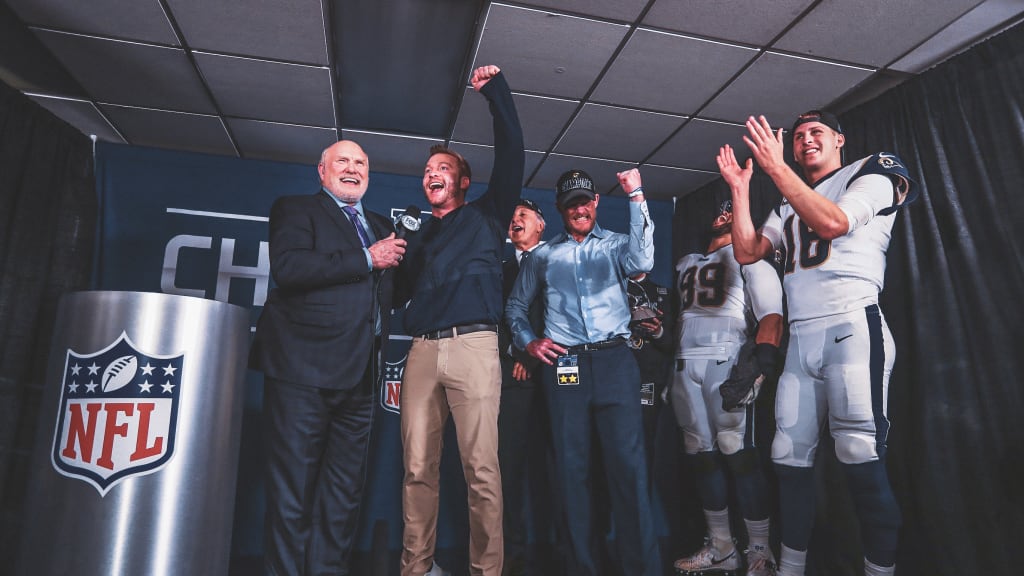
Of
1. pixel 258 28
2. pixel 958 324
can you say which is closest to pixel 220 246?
pixel 258 28

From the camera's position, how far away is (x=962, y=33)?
2.44 metres

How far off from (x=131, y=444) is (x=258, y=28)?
1.92 metres

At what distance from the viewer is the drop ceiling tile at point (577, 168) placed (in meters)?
3.89

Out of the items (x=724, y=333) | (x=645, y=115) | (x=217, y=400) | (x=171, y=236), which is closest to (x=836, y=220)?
(x=724, y=333)

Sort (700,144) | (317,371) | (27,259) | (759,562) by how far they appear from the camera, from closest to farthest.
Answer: (317,371), (759,562), (27,259), (700,144)

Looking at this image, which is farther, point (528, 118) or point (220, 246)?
point (220, 246)

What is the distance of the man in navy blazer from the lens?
1.83m

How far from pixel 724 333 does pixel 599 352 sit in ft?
3.67

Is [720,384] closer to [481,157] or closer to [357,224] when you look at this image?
[357,224]

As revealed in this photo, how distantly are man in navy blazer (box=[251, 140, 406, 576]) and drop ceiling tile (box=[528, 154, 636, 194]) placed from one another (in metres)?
2.15

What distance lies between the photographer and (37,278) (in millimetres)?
3047

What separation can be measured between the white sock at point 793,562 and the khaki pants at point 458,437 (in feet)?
4.23

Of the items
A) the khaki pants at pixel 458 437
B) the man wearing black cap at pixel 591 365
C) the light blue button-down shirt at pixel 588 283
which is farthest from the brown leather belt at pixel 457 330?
the light blue button-down shirt at pixel 588 283

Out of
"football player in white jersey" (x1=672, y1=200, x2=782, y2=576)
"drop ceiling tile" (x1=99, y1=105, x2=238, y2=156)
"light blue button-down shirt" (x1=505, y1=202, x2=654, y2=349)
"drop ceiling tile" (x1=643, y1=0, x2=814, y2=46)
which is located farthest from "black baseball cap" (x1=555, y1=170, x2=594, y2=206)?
"drop ceiling tile" (x1=99, y1=105, x2=238, y2=156)
